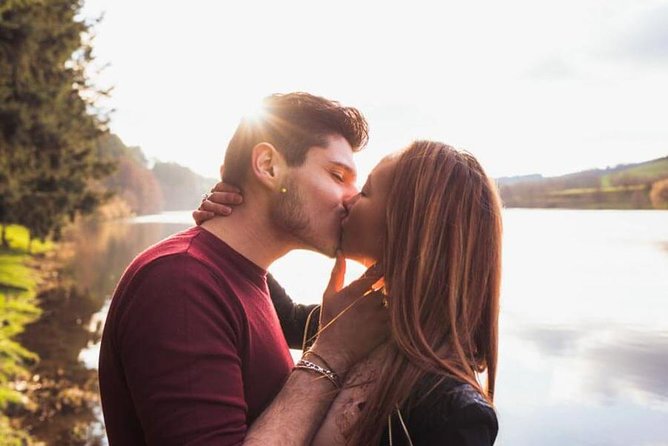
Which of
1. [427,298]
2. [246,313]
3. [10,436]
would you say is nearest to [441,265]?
[427,298]

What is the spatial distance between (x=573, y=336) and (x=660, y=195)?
4952mm

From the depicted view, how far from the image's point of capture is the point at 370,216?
2.19 meters

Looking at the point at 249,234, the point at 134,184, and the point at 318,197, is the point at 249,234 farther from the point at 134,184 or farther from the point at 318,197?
the point at 134,184

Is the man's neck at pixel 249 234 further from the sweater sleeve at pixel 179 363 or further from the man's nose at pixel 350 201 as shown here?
the sweater sleeve at pixel 179 363

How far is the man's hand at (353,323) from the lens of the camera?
6.64 ft

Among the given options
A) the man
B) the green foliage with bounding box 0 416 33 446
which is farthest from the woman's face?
the green foliage with bounding box 0 416 33 446

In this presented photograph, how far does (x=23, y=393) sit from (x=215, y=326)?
31.1 ft

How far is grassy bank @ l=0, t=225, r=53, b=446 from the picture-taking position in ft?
27.1

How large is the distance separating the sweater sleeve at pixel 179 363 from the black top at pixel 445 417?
464mm

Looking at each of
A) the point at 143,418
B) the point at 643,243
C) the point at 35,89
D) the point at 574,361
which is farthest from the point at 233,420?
the point at 643,243

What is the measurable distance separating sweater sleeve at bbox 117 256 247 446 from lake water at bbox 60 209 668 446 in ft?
3.43

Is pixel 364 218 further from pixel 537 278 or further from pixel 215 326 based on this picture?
pixel 537 278

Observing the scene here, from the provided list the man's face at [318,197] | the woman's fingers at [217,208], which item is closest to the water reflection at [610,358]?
the man's face at [318,197]

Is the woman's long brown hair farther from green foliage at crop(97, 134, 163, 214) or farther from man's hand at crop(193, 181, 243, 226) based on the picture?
green foliage at crop(97, 134, 163, 214)
